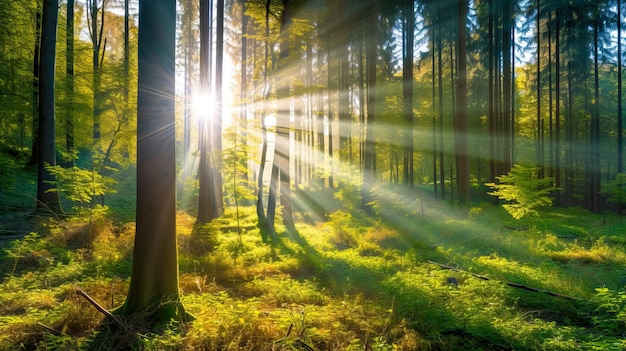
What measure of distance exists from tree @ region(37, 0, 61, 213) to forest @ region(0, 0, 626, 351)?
7cm

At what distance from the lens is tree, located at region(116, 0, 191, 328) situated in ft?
13.0

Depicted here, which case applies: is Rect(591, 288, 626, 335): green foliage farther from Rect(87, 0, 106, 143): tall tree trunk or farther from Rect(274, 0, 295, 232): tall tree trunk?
Rect(87, 0, 106, 143): tall tree trunk

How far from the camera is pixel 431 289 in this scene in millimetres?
5082

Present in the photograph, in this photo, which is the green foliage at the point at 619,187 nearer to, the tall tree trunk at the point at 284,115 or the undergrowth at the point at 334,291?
the undergrowth at the point at 334,291


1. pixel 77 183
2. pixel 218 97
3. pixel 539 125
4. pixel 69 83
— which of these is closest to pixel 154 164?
pixel 77 183

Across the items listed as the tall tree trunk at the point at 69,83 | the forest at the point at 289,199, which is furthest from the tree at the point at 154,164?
the tall tree trunk at the point at 69,83

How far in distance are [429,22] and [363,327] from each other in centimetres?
2049

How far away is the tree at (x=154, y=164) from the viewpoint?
3.96 m

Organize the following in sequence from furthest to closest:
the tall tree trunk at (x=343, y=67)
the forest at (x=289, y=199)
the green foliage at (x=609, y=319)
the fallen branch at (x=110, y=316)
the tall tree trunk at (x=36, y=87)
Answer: the tall tree trunk at (x=343, y=67) → the tall tree trunk at (x=36, y=87) → the forest at (x=289, y=199) → the green foliage at (x=609, y=319) → the fallen branch at (x=110, y=316)

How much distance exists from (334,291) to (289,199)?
6.92 m

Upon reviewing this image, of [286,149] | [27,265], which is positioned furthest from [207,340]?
[286,149]

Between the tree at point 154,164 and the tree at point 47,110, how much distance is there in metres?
7.86

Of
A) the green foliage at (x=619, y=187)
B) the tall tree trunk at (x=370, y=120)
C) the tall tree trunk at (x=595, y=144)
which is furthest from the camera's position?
the tall tree trunk at (x=595, y=144)

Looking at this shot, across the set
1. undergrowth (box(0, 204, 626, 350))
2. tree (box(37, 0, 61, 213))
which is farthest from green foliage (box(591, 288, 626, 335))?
tree (box(37, 0, 61, 213))
